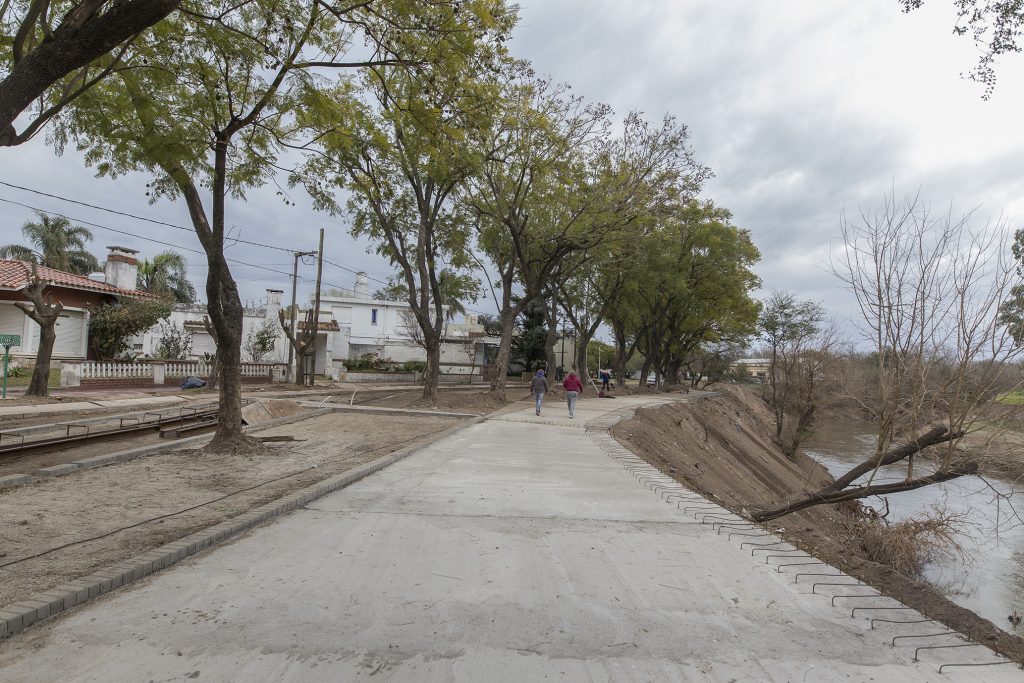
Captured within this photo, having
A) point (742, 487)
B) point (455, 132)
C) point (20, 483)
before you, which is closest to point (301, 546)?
point (20, 483)

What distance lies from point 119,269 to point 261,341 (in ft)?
25.9

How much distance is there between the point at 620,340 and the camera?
37.7m

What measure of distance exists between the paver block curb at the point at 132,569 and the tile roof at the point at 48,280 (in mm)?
21395

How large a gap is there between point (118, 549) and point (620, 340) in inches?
1350

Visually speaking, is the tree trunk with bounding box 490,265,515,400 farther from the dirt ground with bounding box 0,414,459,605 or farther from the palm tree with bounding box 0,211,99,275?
the palm tree with bounding box 0,211,99,275

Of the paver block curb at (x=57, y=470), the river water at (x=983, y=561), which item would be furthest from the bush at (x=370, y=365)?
the paver block curb at (x=57, y=470)

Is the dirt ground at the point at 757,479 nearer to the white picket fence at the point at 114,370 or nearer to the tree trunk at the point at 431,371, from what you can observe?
the tree trunk at the point at 431,371

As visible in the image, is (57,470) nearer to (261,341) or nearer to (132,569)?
(132,569)

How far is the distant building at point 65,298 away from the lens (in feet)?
74.7

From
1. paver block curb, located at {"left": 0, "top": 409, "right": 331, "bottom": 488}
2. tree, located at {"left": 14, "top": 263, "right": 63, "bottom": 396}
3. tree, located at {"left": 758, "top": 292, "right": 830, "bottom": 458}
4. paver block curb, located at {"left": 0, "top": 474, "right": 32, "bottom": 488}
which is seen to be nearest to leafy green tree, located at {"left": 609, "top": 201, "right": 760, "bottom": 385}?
tree, located at {"left": 758, "top": 292, "right": 830, "bottom": 458}

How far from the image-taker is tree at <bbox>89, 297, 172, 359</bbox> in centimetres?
2506

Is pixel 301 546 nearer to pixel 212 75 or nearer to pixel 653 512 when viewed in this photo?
pixel 653 512

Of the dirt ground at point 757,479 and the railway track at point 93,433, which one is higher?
the railway track at point 93,433

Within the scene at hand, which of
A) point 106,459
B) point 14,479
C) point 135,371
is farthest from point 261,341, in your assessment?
point 14,479
